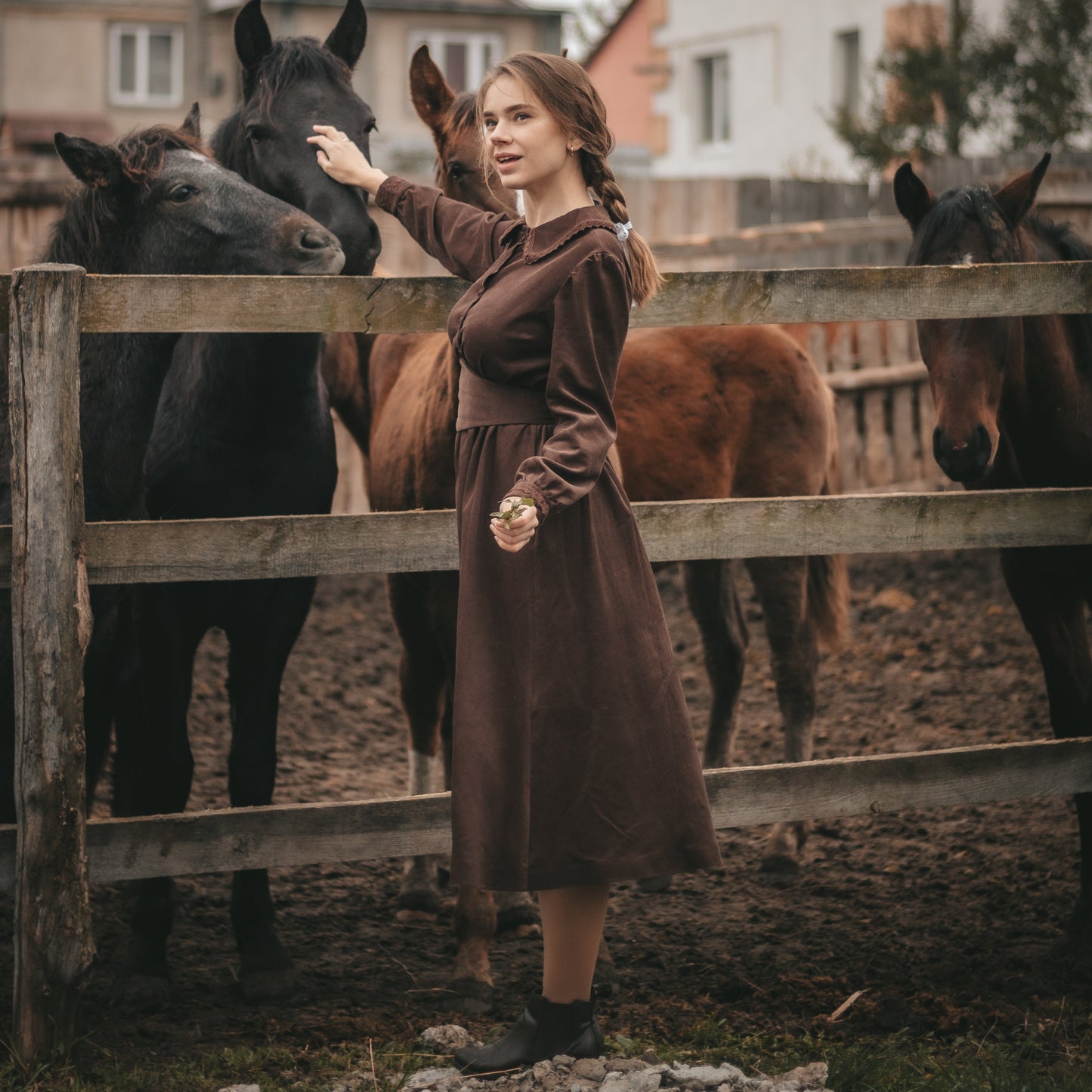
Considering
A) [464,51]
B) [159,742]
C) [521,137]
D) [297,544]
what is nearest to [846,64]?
[464,51]

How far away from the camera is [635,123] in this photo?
35.5 meters

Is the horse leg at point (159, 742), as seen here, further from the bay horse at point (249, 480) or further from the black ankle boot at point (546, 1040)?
the black ankle boot at point (546, 1040)

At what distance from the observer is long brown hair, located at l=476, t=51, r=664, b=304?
276cm

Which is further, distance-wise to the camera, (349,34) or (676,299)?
(349,34)

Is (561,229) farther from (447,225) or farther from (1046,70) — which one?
(1046,70)

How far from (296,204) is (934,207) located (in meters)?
1.89

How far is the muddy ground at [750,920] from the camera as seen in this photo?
3.55 m

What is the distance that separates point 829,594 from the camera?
5.67m

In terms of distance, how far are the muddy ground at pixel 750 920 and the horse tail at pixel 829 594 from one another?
656 mm

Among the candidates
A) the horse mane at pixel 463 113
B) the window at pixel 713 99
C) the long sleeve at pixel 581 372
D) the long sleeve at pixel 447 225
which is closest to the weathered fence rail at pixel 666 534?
the long sleeve at pixel 447 225

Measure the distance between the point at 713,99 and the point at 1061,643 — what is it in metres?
26.6

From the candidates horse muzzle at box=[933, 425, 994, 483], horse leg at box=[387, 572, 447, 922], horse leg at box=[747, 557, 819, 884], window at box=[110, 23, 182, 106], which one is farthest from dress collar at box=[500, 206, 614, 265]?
window at box=[110, 23, 182, 106]

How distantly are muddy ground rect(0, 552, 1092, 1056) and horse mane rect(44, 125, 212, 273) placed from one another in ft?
6.49

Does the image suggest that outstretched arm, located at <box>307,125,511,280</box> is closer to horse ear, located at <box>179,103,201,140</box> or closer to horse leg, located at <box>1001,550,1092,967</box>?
horse ear, located at <box>179,103,201,140</box>
